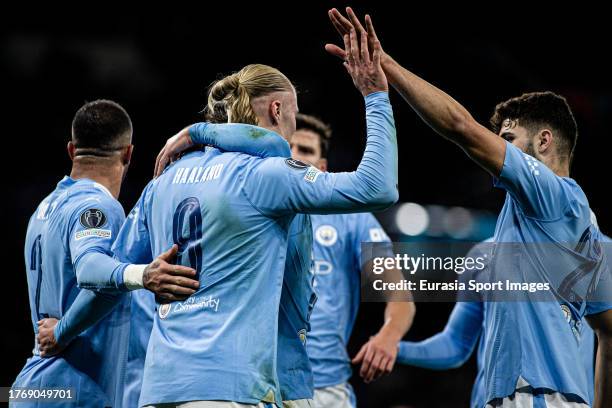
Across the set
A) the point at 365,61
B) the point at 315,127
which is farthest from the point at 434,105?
the point at 315,127

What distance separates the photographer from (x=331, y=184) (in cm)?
336

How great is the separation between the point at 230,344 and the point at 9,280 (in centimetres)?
741

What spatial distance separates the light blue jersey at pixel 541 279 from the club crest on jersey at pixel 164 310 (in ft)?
5.51

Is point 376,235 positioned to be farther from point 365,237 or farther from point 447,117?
point 447,117

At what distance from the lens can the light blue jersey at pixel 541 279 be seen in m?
3.84

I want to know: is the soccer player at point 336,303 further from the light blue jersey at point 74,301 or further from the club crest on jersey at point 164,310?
the club crest on jersey at point 164,310

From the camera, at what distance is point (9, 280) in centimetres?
984

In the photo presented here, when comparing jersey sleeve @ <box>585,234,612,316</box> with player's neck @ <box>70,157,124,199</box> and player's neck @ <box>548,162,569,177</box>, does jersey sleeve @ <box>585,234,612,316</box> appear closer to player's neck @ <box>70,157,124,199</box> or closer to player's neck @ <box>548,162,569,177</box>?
player's neck @ <box>548,162,569,177</box>

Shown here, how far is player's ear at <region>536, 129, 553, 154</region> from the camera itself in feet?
14.4

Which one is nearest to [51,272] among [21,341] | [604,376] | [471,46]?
[604,376]

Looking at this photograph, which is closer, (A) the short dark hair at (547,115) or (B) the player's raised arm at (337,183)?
(B) the player's raised arm at (337,183)

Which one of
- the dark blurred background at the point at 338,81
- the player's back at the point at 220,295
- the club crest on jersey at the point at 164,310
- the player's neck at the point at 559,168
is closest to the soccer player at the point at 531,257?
the player's neck at the point at 559,168

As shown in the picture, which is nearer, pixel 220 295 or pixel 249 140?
pixel 220 295

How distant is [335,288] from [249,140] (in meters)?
2.92
